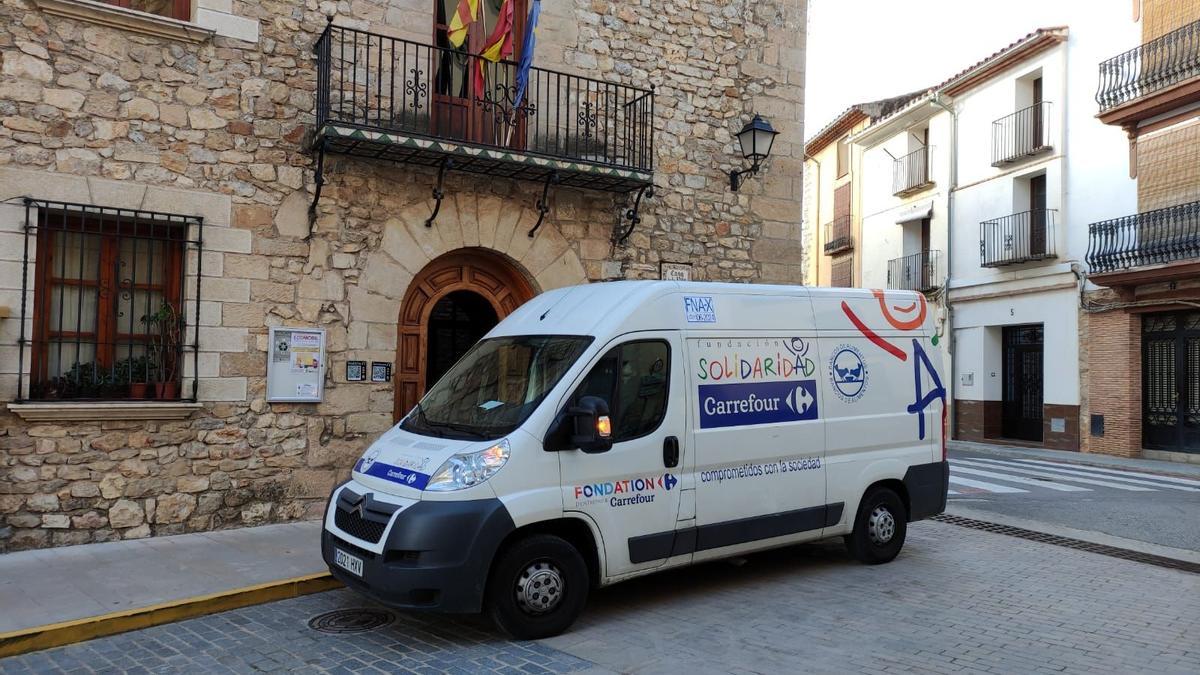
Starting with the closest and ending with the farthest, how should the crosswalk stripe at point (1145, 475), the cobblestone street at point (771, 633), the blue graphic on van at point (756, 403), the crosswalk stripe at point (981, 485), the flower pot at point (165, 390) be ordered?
1. the cobblestone street at point (771, 633)
2. the blue graphic on van at point (756, 403)
3. the flower pot at point (165, 390)
4. the crosswalk stripe at point (981, 485)
5. the crosswalk stripe at point (1145, 475)

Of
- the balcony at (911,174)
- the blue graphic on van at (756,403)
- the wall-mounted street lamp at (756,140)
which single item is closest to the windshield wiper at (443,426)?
the blue graphic on van at (756,403)

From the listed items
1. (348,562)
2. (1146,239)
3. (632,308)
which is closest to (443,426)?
(348,562)

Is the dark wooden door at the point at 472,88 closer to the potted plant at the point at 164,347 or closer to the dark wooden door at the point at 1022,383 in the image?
the potted plant at the point at 164,347

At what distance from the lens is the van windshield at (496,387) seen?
5.25 meters

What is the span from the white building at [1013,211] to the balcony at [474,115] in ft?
44.4

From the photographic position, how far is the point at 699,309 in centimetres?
594

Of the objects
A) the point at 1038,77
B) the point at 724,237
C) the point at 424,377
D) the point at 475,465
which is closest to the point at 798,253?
the point at 724,237

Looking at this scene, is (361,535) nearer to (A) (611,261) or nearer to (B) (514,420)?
(B) (514,420)

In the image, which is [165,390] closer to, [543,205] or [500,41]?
[543,205]

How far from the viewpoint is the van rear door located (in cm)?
520

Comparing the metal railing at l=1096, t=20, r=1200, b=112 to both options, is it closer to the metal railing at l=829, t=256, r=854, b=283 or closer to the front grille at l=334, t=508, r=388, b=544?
the metal railing at l=829, t=256, r=854, b=283

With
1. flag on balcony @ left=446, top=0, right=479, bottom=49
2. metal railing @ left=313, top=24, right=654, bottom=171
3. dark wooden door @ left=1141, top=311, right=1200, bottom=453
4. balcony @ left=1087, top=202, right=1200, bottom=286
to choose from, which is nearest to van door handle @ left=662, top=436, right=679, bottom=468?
metal railing @ left=313, top=24, right=654, bottom=171

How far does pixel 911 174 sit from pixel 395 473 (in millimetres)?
23088

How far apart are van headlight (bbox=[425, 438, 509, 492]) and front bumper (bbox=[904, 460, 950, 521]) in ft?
12.4
